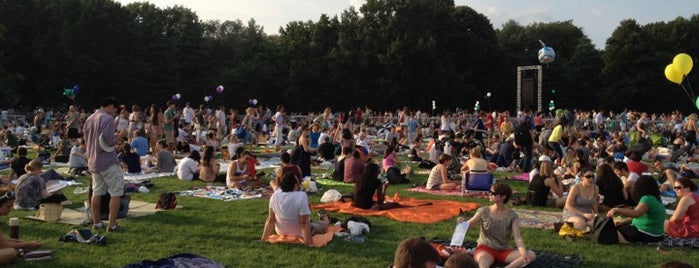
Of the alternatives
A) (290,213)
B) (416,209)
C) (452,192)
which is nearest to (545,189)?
(452,192)

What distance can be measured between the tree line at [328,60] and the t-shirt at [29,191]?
1572 inches

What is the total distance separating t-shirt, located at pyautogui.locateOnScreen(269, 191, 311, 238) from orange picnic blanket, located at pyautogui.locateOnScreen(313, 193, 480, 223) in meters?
2.14

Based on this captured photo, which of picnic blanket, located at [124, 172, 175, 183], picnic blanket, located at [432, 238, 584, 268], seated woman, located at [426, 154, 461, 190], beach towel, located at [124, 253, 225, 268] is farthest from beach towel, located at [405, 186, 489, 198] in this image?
beach towel, located at [124, 253, 225, 268]

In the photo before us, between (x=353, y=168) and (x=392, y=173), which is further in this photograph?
(x=392, y=173)

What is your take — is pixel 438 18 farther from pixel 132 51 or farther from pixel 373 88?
pixel 132 51

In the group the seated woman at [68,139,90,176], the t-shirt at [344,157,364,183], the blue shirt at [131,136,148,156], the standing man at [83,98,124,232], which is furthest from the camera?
the blue shirt at [131,136,148,156]

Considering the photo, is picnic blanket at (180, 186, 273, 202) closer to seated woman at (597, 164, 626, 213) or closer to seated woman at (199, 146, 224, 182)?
seated woman at (199, 146, 224, 182)

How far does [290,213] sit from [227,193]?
4.66 meters

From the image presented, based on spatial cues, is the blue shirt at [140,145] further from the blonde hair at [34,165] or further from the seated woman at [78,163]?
the blonde hair at [34,165]

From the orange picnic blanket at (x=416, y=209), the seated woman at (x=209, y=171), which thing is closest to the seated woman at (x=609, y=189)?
the orange picnic blanket at (x=416, y=209)

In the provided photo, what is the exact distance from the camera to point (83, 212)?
9.81m

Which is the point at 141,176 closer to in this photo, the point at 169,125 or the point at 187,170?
the point at 187,170

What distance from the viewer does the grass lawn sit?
277 inches

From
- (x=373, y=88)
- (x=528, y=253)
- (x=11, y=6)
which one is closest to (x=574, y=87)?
(x=373, y=88)
